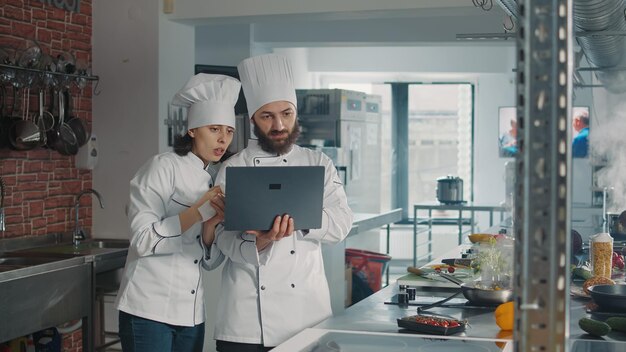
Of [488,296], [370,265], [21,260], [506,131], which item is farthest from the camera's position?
[506,131]

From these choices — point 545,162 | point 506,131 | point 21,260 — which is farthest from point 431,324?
point 506,131

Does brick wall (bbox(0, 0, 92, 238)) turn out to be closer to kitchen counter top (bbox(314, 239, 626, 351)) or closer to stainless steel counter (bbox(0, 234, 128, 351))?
stainless steel counter (bbox(0, 234, 128, 351))

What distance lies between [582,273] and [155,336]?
158 centimetres

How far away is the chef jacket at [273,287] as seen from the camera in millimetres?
2809

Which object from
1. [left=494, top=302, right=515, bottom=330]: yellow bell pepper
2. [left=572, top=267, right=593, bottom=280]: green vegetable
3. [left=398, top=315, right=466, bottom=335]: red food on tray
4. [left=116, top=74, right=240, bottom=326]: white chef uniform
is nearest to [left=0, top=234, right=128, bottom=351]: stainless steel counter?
[left=116, top=74, right=240, bottom=326]: white chef uniform

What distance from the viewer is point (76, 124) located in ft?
16.4

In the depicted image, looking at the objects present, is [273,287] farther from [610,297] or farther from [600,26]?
[600,26]

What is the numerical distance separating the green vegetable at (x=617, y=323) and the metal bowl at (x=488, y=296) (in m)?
0.45

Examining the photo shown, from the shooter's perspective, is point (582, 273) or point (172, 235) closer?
point (172, 235)

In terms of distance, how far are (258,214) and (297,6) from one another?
99.9 inches

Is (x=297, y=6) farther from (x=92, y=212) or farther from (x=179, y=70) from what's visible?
Result: (x=92, y=212)

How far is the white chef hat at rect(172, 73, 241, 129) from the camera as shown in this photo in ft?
10.2

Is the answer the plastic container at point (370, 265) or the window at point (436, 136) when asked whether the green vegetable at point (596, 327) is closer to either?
the plastic container at point (370, 265)

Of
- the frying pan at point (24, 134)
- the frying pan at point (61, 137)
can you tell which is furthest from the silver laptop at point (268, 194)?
the frying pan at point (61, 137)
